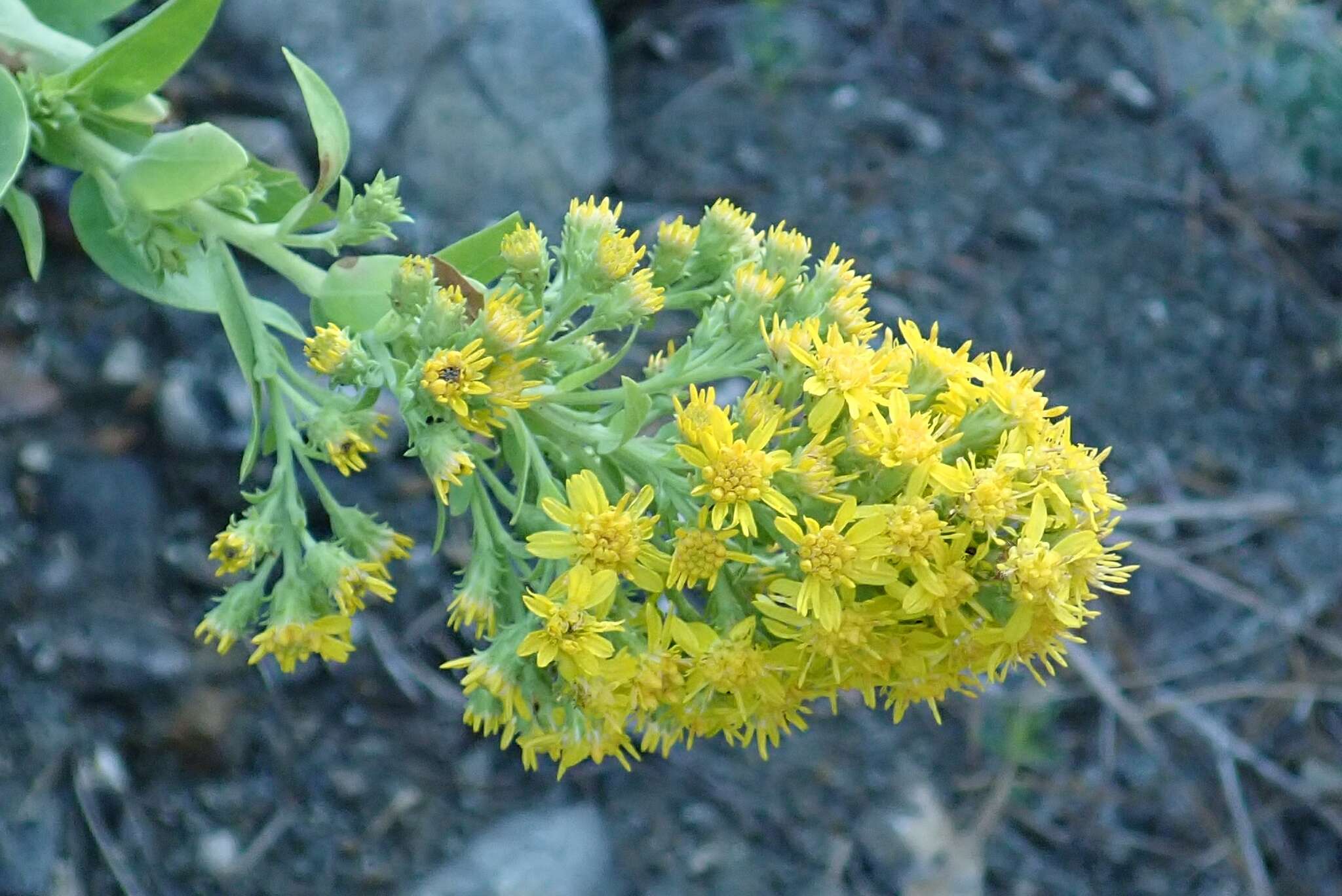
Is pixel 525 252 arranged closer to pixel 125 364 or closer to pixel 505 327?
pixel 505 327

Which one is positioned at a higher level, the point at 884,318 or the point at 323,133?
the point at 323,133

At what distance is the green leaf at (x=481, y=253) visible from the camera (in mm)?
2137

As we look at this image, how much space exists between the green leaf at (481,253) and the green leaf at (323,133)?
24 centimetres

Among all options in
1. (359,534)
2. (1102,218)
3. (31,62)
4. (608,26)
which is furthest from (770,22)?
(359,534)

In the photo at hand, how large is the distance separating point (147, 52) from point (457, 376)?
3.38 feet

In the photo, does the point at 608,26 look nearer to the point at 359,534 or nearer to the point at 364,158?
the point at 364,158

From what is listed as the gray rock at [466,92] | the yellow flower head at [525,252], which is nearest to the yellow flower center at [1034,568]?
the yellow flower head at [525,252]

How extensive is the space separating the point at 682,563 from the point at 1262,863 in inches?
127

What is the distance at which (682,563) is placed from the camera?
186cm

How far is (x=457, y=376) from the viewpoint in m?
1.82

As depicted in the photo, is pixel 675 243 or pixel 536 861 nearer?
pixel 675 243

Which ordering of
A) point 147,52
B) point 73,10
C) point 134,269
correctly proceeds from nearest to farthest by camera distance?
point 147,52 → point 134,269 → point 73,10

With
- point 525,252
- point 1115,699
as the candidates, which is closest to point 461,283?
point 525,252

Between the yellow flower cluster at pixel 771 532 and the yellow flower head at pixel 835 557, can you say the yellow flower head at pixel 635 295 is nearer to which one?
the yellow flower cluster at pixel 771 532
